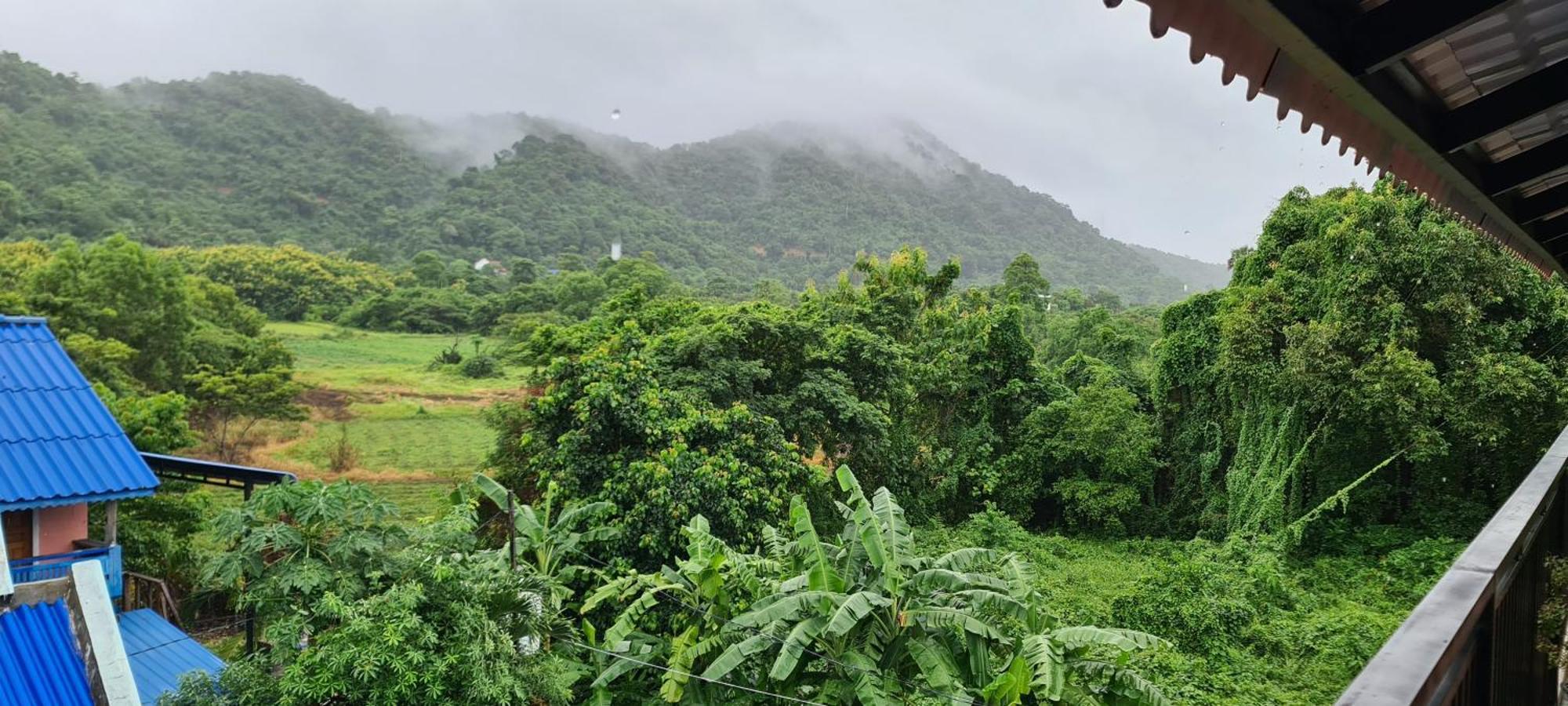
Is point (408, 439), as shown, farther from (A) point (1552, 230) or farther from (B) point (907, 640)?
(A) point (1552, 230)

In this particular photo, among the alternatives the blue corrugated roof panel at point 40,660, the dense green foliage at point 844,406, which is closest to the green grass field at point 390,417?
the dense green foliage at point 844,406

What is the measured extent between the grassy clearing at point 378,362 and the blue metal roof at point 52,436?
654 inches

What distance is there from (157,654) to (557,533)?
3.10 m

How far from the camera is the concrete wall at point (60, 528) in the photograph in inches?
248

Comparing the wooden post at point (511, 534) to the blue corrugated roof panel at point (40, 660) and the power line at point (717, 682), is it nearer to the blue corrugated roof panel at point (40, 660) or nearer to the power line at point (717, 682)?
the power line at point (717, 682)

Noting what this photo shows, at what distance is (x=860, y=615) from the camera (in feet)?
17.8

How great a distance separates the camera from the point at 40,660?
4.08m

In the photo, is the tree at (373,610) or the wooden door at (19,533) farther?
the wooden door at (19,533)

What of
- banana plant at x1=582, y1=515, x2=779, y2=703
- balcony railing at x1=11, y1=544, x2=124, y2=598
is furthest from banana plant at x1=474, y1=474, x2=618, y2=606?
balcony railing at x1=11, y1=544, x2=124, y2=598

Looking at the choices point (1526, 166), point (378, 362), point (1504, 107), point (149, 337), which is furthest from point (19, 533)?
point (378, 362)

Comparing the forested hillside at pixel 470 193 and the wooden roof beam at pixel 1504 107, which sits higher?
the forested hillside at pixel 470 193

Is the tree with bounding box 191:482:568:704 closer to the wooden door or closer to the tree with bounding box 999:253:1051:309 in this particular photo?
the wooden door

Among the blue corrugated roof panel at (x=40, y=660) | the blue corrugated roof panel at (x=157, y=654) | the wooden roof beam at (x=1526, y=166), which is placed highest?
the wooden roof beam at (x=1526, y=166)

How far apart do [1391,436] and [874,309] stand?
7598mm
